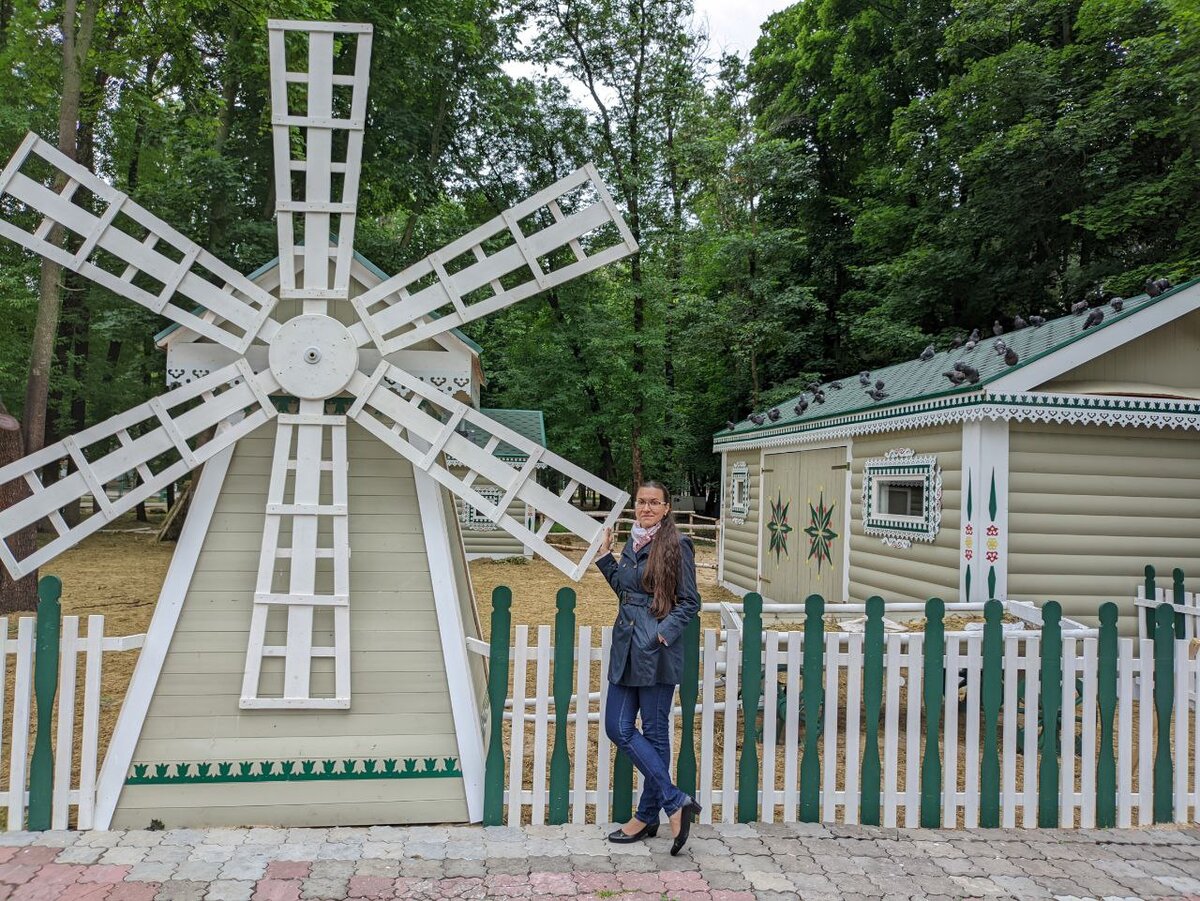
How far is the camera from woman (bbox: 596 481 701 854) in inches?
126

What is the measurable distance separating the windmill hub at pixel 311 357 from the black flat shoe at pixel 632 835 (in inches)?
99.7

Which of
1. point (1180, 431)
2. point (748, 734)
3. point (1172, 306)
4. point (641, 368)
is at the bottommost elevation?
point (748, 734)

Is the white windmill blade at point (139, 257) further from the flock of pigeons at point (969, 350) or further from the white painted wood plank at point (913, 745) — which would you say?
the flock of pigeons at point (969, 350)

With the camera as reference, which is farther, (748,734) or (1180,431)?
(1180,431)

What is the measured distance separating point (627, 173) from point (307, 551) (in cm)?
2065

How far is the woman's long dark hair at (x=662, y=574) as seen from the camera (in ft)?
10.6

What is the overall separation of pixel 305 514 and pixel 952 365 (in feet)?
23.3

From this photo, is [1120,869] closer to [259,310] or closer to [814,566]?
[259,310]

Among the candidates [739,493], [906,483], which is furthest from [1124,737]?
[739,493]

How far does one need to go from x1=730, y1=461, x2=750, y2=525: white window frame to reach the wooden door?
77cm

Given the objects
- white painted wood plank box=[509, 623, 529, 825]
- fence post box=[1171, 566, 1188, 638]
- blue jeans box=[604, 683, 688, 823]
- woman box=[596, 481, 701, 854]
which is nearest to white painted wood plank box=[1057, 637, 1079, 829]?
woman box=[596, 481, 701, 854]

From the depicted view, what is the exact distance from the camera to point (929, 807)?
3.63m

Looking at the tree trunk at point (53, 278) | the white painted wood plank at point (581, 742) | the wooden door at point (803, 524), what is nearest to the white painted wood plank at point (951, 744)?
the white painted wood plank at point (581, 742)

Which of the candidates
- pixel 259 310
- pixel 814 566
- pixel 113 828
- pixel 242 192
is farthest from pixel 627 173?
pixel 113 828
